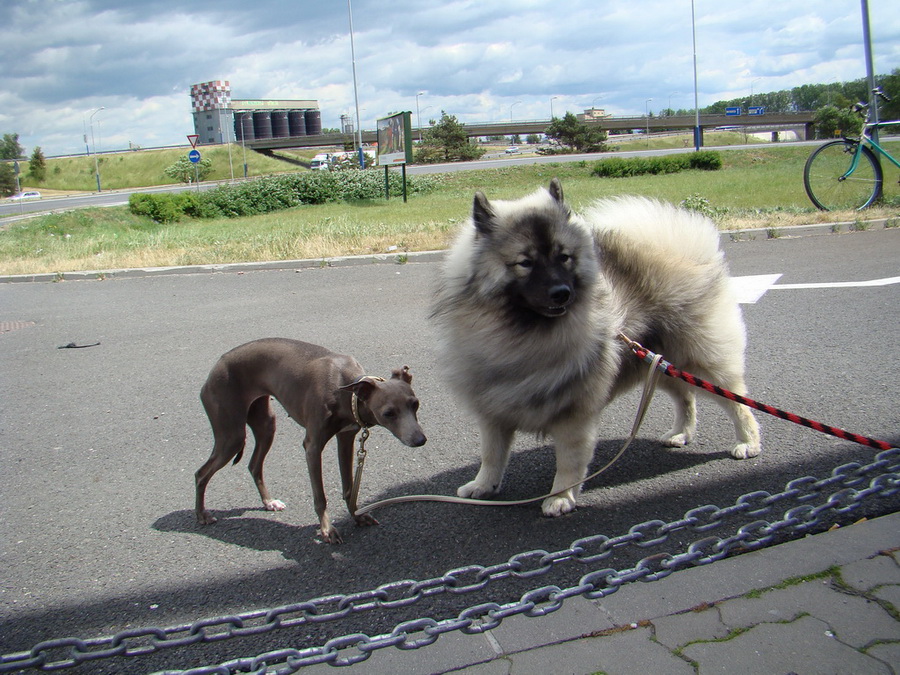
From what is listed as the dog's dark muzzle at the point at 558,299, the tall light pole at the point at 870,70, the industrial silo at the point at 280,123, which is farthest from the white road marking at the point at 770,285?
the industrial silo at the point at 280,123

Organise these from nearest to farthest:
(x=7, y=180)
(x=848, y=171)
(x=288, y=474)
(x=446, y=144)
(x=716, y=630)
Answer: (x=716, y=630)
(x=288, y=474)
(x=848, y=171)
(x=446, y=144)
(x=7, y=180)

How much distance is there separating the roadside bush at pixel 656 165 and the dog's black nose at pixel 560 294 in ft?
102

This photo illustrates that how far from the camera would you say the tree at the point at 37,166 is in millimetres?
91000

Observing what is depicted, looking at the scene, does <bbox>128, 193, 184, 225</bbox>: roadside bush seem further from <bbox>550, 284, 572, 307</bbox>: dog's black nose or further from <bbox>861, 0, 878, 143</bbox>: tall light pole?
<bbox>550, 284, 572, 307</bbox>: dog's black nose

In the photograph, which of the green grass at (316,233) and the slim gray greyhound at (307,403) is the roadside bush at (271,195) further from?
the slim gray greyhound at (307,403)

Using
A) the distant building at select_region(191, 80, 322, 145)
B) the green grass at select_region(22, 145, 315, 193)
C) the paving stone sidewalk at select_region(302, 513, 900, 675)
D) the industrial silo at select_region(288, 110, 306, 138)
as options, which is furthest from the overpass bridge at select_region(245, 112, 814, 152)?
the paving stone sidewalk at select_region(302, 513, 900, 675)

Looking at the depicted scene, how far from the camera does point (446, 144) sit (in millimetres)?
57500

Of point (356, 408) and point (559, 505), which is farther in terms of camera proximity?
point (559, 505)

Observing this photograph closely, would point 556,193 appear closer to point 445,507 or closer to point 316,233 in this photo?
point 445,507

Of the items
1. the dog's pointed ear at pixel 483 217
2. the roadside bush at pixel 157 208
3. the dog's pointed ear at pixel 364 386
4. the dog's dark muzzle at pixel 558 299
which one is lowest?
the dog's pointed ear at pixel 364 386

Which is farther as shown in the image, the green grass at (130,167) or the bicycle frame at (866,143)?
the green grass at (130,167)

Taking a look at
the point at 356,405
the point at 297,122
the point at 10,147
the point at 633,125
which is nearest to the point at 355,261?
the point at 356,405

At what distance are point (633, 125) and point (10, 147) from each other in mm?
95844

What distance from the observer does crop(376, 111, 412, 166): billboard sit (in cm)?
2466
